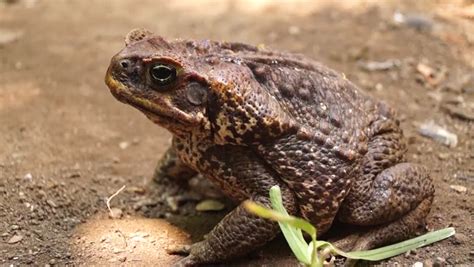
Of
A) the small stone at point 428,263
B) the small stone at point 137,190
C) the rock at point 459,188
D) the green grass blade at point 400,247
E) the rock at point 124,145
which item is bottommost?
the rock at point 124,145

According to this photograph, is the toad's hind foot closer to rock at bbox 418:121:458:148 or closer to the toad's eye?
rock at bbox 418:121:458:148

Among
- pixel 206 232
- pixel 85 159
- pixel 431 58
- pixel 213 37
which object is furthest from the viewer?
pixel 213 37

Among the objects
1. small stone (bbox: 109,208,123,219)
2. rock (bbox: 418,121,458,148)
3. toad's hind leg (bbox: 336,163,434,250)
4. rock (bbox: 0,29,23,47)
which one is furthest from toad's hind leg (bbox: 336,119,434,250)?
rock (bbox: 0,29,23,47)

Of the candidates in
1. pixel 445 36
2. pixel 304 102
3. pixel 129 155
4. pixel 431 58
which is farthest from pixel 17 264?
pixel 445 36

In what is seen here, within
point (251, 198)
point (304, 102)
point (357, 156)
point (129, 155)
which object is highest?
point (304, 102)

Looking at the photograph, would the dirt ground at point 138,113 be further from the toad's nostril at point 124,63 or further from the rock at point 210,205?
the toad's nostril at point 124,63

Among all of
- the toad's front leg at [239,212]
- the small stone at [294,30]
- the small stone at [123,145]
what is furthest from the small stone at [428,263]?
the small stone at [294,30]

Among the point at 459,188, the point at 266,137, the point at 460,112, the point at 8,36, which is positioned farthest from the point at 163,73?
the point at 8,36

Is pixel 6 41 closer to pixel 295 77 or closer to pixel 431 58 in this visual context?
pixel 295 77
